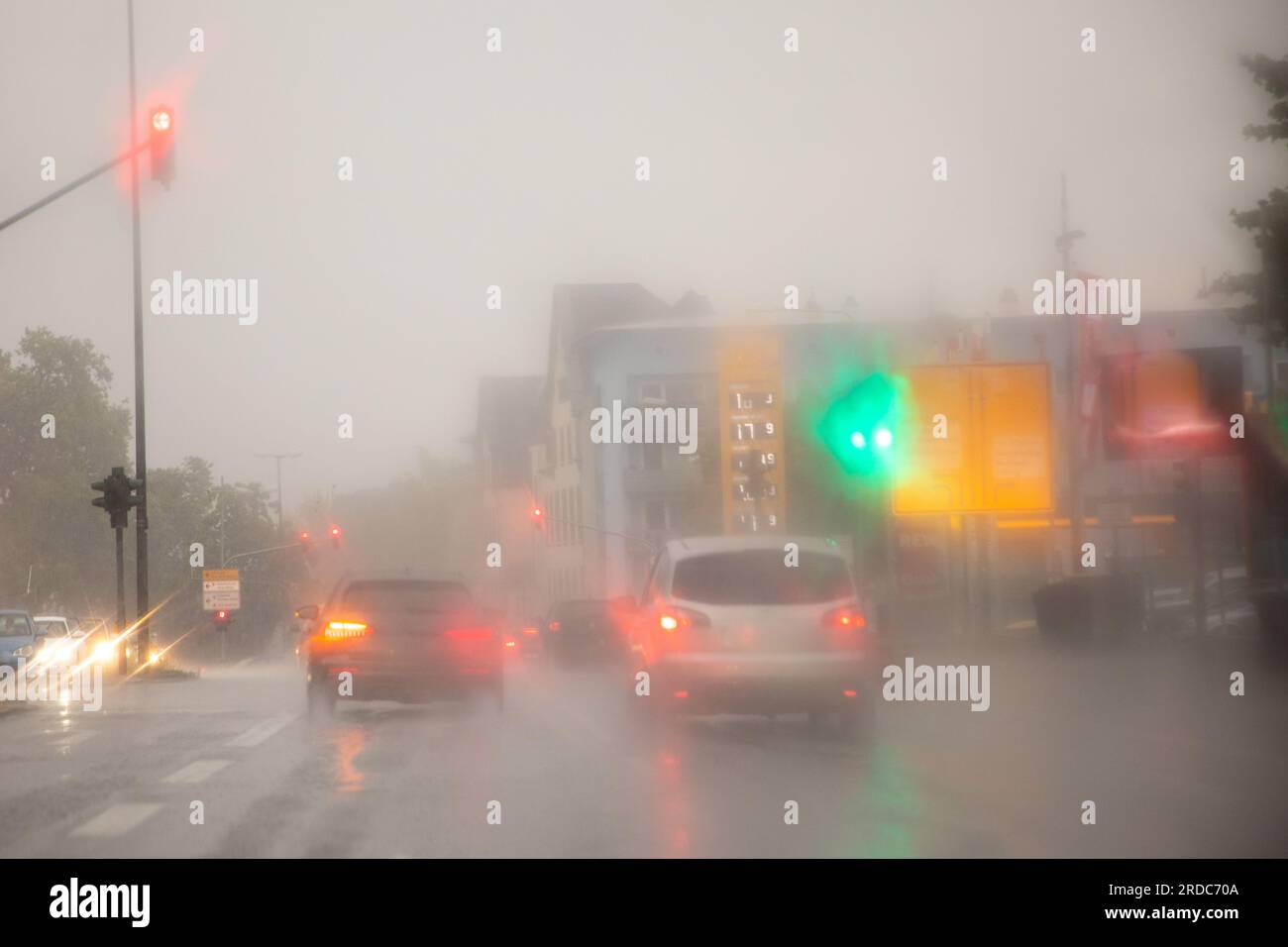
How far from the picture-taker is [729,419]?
3759 cm

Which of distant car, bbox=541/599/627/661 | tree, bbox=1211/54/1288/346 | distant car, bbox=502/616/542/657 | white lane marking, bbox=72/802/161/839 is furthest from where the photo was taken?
distant car, bbox=502/616/542/657

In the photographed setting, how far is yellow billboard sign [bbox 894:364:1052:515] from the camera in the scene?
105ft

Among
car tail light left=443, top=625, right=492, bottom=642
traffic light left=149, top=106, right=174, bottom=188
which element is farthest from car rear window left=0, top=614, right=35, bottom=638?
traffic light left=149, top=106, right=174, bottom=188

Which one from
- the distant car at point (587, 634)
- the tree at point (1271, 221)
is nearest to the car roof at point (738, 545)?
the tree at point (1271, 221)

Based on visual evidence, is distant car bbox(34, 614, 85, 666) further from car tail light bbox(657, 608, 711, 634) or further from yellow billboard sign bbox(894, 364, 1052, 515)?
car tail light bbox(657, 608, 711, 634)

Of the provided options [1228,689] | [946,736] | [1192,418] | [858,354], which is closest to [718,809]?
[946,736]

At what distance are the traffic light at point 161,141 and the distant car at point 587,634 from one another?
25.6m

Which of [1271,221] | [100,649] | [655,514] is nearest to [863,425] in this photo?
[1271,221]

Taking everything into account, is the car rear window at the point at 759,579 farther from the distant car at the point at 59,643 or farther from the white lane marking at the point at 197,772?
the distant car at the point at 59,643

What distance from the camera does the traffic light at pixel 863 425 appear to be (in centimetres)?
2853

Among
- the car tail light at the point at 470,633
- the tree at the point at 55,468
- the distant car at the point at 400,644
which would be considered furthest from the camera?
the tree at the point at 55,468

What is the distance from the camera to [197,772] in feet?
46.8

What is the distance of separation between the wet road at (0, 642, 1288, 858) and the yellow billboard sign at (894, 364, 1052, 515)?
951 cm
